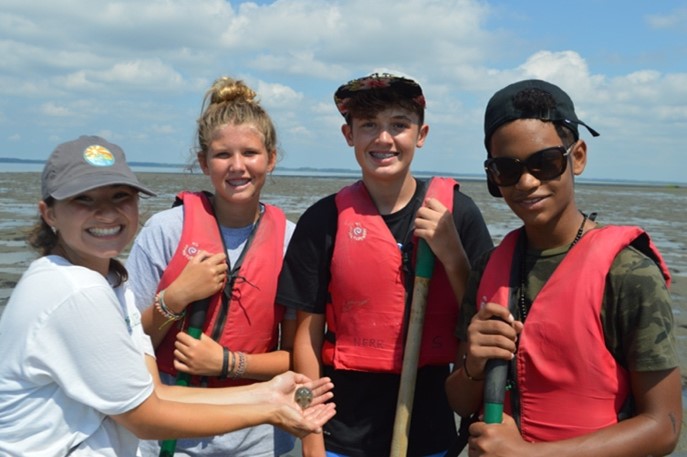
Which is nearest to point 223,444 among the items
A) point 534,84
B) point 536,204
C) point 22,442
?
point 22,442

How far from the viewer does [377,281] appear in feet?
13.0

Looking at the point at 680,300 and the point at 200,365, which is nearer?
the point at 200,365

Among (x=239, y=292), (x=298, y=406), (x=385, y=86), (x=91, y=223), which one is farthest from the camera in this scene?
(x=239, y=292)

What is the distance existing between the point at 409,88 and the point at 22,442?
2.55m

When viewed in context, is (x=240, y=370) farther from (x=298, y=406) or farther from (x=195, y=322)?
(x=298, y=406)

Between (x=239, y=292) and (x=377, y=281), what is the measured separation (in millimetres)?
882

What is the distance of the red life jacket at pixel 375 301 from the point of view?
389 cm

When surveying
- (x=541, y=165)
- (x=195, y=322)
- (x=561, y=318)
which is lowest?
(x=195, y=322)

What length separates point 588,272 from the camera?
2975 millimetres

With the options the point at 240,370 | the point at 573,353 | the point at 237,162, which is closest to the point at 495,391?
the point at 573,353

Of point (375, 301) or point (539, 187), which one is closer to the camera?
point (539, 187)

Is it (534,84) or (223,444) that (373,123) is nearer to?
(534,84)

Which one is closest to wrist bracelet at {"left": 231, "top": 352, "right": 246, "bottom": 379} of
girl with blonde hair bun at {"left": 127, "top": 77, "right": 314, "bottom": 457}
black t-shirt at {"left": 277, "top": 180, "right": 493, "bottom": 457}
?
girl with blonde hair bun at {"left": 127, "top": 77, "right": 314, "bottom": 457}

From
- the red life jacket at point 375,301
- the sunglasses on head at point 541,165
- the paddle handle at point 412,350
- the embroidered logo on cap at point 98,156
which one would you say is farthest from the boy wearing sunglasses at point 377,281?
the embroidered logo on cap at point 98,156
